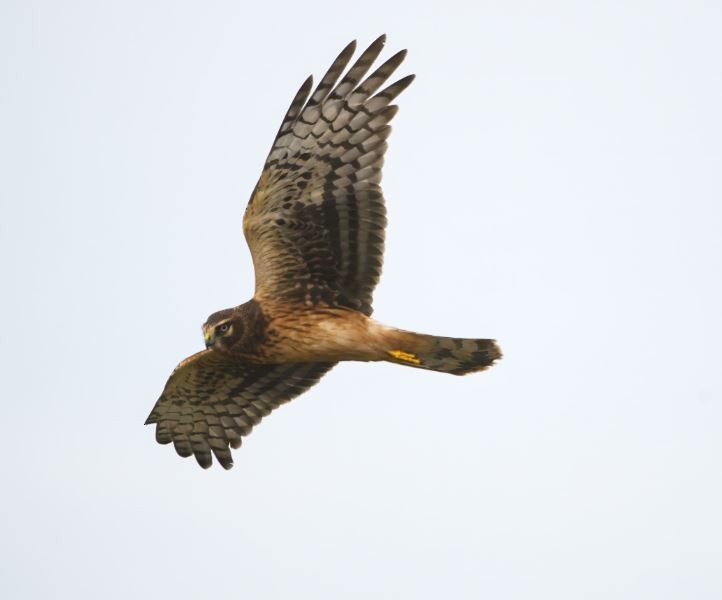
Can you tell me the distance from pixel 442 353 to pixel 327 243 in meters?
1.23

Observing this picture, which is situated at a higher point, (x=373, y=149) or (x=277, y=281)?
(x=373, y=149)

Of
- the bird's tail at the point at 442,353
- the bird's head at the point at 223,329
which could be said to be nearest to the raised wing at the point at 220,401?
the bird's head at the point at 223,329

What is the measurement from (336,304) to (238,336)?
80 cm

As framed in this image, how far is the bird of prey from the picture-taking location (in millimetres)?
10344

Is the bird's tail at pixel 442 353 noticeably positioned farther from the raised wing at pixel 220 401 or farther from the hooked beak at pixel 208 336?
the hooked beak at pixel 208 336

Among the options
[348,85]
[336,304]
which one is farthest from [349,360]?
[348,85]

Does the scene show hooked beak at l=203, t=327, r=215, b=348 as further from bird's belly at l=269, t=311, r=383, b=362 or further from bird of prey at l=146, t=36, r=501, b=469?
bird's belly at l=269, t=311, r=383, b=362

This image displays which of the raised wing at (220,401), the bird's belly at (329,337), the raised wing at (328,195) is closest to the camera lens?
the raised wing at (328,195)

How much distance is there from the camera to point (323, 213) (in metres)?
10.5

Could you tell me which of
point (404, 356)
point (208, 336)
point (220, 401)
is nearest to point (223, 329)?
point (208, 336)

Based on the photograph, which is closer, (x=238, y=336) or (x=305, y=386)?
(x=238, y=336)

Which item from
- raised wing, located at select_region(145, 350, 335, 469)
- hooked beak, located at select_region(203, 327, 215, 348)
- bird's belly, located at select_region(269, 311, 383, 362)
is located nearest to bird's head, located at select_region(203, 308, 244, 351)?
hooked beak, located at select_region(203, 327, 215, 348)

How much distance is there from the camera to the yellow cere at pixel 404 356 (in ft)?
34.6

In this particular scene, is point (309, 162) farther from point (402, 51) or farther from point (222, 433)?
point (222, 433)
